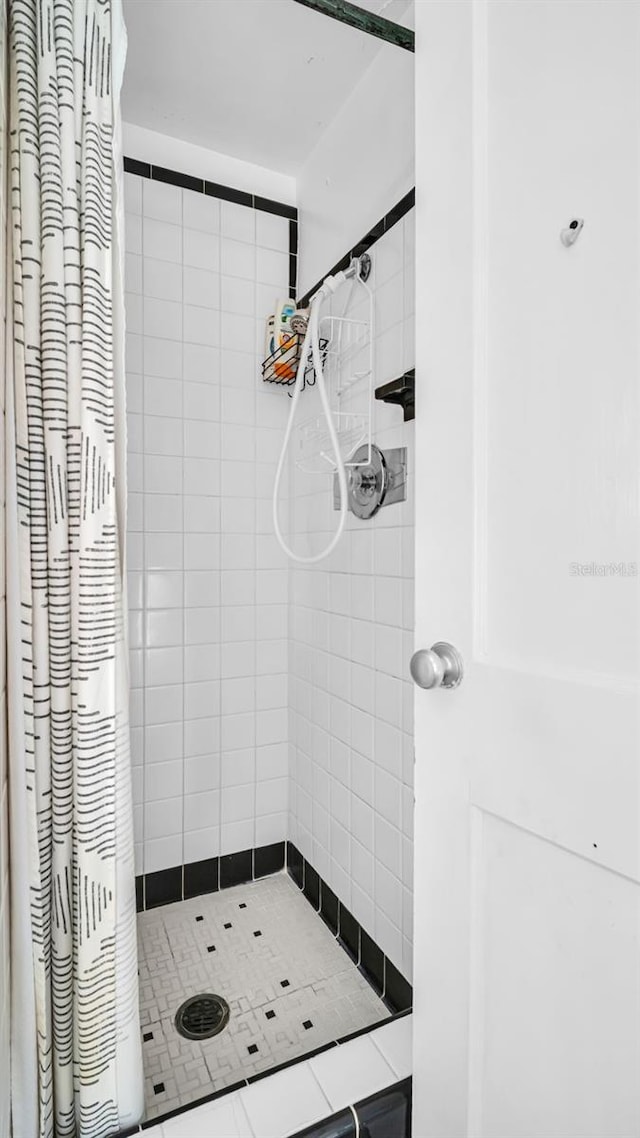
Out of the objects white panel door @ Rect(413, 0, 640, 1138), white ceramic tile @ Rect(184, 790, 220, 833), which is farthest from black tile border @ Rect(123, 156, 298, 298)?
white ceramic tile @ Rect(184, 790, 220, 833)

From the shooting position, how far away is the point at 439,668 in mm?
681

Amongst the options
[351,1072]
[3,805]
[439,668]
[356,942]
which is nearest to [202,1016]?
[356,942]

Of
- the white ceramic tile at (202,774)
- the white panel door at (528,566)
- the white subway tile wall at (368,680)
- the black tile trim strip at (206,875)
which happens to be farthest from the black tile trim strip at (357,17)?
the black tile trim strip at (206,875)

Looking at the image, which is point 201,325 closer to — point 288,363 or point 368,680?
point 288,363

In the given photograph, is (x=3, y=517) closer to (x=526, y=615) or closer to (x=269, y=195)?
(x=526, y=615)

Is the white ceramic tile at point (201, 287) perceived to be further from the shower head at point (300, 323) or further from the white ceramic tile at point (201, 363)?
the shower head at point (300, 323)

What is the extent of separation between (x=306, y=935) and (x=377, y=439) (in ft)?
4.33

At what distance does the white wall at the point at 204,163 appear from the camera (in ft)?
5.39

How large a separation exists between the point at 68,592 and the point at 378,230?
1.09 m

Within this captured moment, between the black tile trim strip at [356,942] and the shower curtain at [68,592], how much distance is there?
22.0 inches

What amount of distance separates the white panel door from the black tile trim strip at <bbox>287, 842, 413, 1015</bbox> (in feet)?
1.72

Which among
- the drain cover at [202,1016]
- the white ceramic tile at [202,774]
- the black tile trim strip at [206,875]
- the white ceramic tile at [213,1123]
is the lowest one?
the drain cover at [202,1016]

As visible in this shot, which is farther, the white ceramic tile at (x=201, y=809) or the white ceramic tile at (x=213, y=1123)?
the white ceramic tile at (x=201, y=809)

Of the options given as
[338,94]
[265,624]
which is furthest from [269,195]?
[265,624]
